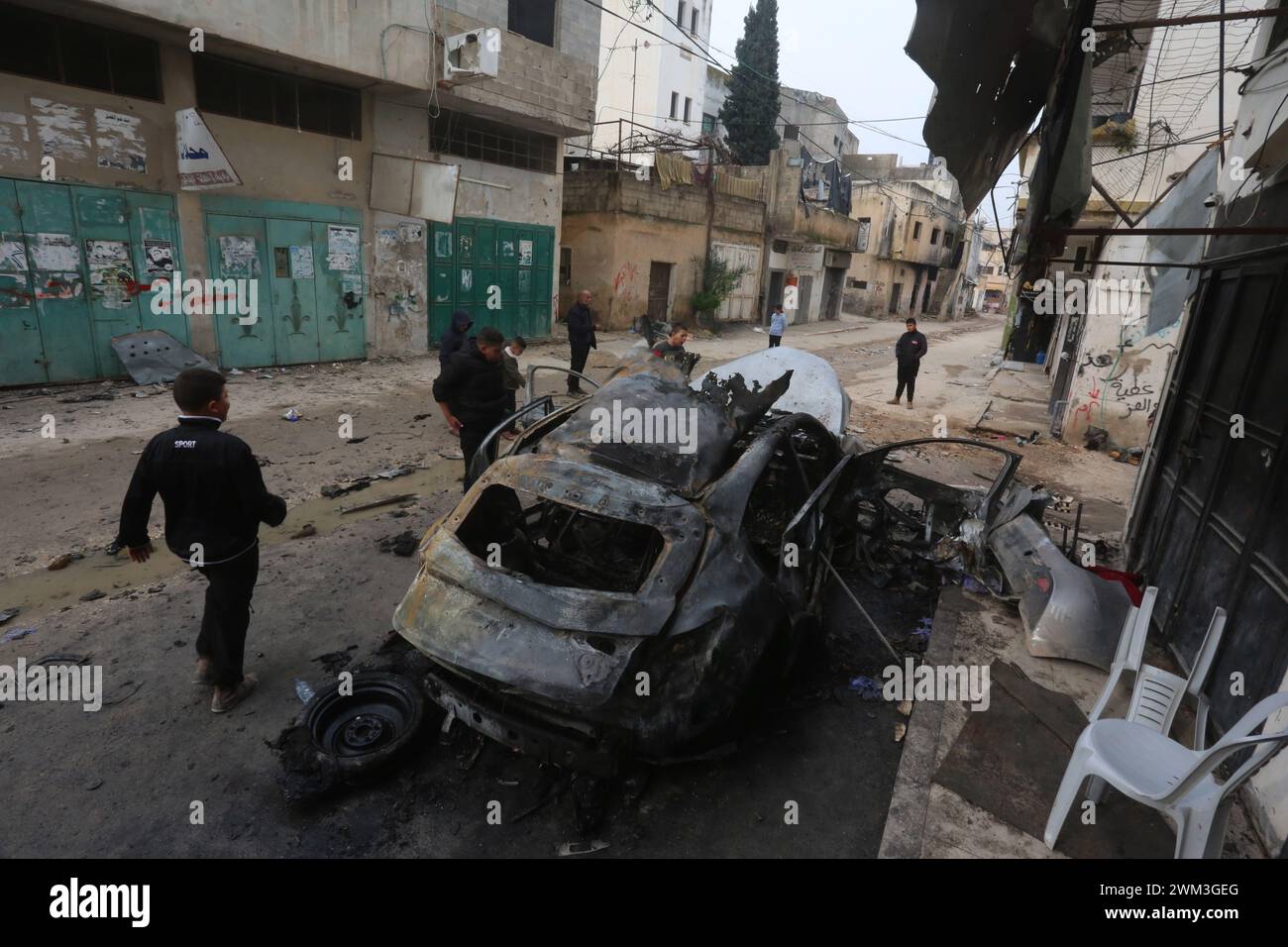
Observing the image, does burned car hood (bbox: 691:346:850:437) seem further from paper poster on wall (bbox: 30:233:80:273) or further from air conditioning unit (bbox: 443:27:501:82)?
paper poster on wall (bbox: 30:233:80:273)

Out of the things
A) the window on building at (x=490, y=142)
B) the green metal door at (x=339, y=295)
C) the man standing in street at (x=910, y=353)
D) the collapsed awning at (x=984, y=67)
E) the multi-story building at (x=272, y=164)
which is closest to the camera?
the collapsed awning at (x=984, y=67)

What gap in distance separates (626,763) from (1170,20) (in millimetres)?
4398

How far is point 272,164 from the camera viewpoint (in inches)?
440

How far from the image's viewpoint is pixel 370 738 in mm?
3375

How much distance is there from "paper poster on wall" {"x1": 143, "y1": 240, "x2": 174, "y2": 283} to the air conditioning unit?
5504mm

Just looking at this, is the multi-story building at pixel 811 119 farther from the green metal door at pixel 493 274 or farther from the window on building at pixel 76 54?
the window on building at pixel 76 54

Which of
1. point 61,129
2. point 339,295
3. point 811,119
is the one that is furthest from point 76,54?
point 811,119

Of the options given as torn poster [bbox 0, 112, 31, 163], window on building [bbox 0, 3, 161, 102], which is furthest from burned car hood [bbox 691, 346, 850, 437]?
torn poster [bbox 0, 112, 31, 163]

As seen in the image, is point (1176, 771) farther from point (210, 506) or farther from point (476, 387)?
point (476, 387)

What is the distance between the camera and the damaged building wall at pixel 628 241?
1956cm

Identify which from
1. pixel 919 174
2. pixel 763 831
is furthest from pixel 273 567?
pixel 919 174

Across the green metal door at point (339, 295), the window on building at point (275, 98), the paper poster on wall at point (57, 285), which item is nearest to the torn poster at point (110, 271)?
the paper poster on wall at point (57, 285)

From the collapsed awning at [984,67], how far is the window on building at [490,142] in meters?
11.4

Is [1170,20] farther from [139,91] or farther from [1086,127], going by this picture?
[139,91]
